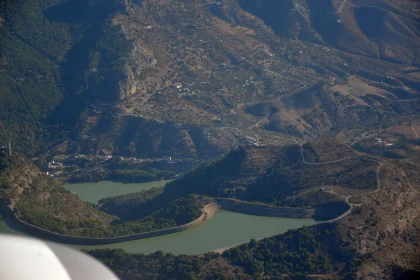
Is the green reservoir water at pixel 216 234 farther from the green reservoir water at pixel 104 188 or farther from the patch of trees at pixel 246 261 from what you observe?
the green reservoir water at pixel 104 188

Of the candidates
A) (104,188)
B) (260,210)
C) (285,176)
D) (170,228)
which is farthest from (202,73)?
(170,228)

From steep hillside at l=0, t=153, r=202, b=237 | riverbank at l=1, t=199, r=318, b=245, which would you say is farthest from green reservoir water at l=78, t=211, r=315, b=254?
steep hillside at l=0, t=153, r=202, b=237

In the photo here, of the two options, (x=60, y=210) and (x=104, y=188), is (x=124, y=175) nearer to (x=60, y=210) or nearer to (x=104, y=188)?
(x=104, y=188)

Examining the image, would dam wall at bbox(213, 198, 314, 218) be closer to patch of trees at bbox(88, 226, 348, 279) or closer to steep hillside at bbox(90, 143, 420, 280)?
steep hillside at bbox(90, 143, 420, 280)

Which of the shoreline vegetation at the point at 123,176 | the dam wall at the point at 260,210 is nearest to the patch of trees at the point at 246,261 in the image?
the dam wall at the point at 260,210

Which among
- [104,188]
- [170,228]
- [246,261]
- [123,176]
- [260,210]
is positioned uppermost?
[170,228]

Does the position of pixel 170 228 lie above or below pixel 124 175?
above
